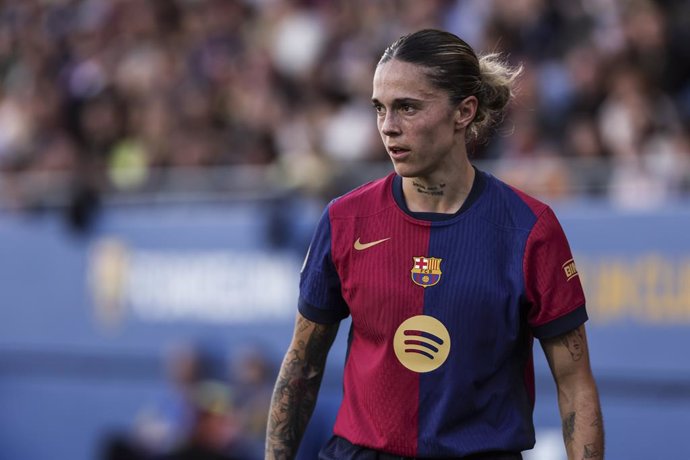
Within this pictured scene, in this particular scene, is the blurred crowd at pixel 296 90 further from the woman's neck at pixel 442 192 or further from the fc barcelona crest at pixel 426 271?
the fc barcelona crest at pixel 426 271

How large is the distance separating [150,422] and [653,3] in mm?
5441

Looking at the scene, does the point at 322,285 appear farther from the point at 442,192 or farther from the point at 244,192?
the point at 244,192

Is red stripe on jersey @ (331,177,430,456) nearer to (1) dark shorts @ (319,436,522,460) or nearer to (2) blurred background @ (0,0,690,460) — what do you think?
(1) dark shorts @ (319,436,522,460)

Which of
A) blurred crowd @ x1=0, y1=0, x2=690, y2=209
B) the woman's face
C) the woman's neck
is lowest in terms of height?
the woman's neck

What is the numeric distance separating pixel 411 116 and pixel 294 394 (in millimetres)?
967

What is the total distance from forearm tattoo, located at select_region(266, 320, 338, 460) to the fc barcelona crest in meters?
0.40

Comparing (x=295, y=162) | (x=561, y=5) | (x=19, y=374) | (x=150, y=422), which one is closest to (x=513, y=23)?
(x=561, y=5)

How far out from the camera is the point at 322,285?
4004 millimetres

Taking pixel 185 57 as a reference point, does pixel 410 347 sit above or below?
below

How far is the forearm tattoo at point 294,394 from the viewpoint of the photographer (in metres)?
4.12

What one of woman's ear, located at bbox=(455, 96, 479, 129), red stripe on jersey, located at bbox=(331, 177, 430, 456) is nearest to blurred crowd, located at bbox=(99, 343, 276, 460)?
red stripe on jersey, located at bbox=(331, 177, 430, 456)

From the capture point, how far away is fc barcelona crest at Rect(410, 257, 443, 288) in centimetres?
382

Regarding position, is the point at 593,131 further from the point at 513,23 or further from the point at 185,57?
the point at 185,57

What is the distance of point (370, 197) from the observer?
13.1ft
